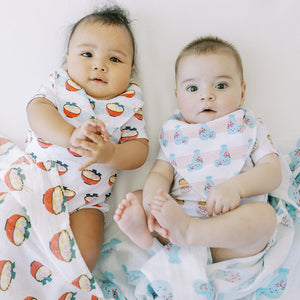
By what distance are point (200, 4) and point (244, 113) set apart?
53 centimetres

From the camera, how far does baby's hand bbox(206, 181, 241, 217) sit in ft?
3.39

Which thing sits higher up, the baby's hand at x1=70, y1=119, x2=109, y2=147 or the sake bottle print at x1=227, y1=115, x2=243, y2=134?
the baby's hand at x1=70, y1=119, x2=109, y2=147

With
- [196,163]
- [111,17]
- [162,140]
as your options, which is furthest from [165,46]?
[196,163]

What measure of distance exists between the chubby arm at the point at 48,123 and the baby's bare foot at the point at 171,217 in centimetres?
34

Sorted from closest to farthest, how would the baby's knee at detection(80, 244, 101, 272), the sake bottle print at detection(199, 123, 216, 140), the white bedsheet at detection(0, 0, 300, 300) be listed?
the baby's knee at detection(80, 244, 101, 272) < the sake bottle print at detection(199, 123, 216, 140) < the white bedsheet at detection(0, 0, 300, 300)

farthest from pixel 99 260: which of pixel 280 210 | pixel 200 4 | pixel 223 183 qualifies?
pixel 200 4

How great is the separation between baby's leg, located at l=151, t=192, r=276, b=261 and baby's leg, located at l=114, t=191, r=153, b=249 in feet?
0.16

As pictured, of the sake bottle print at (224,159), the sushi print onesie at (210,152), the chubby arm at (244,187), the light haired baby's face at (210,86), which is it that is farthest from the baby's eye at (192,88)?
the chubby arm at (244,187)

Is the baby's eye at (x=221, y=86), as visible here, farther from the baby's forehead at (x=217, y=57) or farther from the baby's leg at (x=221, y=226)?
the baby's leg at (x=221, y=226)

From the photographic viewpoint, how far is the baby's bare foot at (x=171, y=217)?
98 centimetres

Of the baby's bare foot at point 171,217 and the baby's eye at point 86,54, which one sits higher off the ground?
the baby's eye at point 86,54

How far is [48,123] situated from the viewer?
3.69ft

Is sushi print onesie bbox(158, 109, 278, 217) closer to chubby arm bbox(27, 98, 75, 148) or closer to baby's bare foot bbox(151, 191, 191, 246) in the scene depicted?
baby's bare foot bbox(151, 191, 191, 246)

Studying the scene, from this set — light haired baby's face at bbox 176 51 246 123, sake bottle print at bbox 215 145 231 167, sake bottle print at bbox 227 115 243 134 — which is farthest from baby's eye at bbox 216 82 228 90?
sake bottle print at bbox 215 145 231 167
